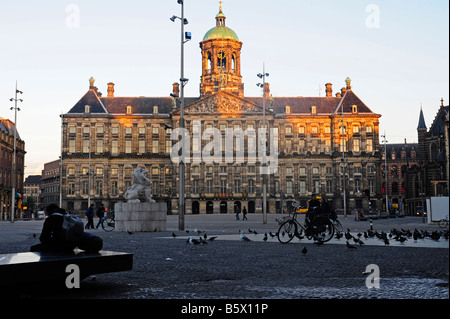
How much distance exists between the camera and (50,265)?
5988 mm

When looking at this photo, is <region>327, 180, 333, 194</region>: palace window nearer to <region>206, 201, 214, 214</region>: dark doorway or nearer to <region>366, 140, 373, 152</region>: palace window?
<region>366, 140, 373, 152</region>: palace window

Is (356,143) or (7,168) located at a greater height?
Answer: (356,143)

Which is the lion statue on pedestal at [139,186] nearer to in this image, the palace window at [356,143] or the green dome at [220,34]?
the green dome at [220,34]

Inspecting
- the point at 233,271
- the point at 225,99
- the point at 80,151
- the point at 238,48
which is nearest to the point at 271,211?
the point at 225,99

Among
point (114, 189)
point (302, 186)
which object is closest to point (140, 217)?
point (114, 189)

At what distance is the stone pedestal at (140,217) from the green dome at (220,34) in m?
58.0

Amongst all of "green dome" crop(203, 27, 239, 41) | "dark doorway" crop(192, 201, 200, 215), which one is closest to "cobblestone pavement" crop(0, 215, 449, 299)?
"dark doorway" crop(192, 201, 200, 215)

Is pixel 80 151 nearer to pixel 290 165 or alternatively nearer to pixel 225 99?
pixel 225 99

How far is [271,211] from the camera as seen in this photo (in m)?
73.4

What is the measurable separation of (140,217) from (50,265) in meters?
16.6

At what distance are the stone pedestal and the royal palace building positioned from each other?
50877mm

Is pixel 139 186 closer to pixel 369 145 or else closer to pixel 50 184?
pixel 369 145
